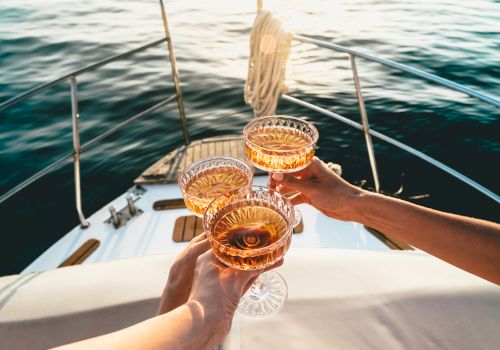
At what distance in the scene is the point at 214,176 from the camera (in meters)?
1.66

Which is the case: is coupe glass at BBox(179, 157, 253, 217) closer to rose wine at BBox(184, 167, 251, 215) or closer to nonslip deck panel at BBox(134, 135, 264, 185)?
rose wine at BBox(184, 167, 251, 215)

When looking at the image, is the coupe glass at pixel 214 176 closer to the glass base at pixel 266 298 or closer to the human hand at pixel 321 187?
the human hand at pixel 321 187

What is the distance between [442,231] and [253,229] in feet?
2.45

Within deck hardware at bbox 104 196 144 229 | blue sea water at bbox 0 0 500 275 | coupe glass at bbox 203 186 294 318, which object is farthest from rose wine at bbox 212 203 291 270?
deck hardware at bbox 104 196 144 229

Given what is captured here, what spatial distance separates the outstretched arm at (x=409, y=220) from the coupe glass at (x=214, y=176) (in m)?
0.16

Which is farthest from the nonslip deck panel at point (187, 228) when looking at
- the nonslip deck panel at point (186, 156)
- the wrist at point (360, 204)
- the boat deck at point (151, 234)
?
the wrist at point (360, 204)

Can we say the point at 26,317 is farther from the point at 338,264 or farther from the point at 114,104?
the point at 114,104

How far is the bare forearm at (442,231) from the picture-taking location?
1.31 metres

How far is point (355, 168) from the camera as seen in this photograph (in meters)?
5.85

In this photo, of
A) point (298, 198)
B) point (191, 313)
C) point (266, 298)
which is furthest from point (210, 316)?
point (298, 198)

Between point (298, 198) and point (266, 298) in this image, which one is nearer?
point (266, 298)

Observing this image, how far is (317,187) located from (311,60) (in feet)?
27.1

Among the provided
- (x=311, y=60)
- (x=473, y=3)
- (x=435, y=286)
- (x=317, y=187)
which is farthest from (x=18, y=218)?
(x=473, y=3)

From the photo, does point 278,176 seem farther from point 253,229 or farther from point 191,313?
point 191,313
